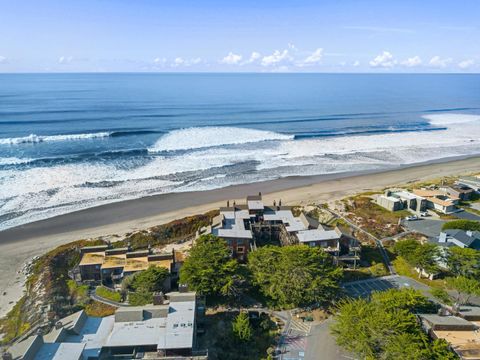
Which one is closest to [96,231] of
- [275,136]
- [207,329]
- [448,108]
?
[207,329]

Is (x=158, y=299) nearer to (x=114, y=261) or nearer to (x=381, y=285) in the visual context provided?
(x=114, y=261)

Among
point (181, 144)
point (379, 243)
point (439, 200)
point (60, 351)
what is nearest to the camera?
point (60, 351)

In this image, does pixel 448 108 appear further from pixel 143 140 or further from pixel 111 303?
pixel 111 303

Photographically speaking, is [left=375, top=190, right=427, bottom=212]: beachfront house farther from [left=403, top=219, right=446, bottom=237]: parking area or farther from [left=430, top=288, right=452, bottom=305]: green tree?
[left=430, top=288, right=452, bottom=305]: green tree

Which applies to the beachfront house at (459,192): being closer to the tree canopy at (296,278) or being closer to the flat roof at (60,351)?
the tree canopy at (296,278)

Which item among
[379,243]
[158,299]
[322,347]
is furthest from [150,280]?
[379,243]

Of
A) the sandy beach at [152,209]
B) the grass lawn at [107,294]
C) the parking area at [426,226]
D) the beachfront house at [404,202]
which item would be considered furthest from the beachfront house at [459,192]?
the grass lawn at [107,294]
